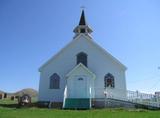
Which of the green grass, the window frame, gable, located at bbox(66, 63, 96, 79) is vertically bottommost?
the green grass

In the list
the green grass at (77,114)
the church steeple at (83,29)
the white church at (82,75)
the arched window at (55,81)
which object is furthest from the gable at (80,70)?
the green grass at (77,114)

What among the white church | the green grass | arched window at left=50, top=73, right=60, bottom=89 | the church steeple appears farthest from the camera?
the church steeple

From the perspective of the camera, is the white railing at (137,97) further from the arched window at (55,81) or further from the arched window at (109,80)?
the arched window at (55,81)

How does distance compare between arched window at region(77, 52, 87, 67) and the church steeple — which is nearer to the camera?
arched window at region(77, 52, 87, 67)

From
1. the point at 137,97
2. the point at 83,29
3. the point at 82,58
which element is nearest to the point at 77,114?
the point at 137,97

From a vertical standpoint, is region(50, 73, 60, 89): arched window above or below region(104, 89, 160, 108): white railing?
above

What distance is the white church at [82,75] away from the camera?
22.9 m

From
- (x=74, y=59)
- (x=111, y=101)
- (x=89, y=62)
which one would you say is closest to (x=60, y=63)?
(x=74, y=59)

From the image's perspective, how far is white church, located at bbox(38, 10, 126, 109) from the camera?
2288cm

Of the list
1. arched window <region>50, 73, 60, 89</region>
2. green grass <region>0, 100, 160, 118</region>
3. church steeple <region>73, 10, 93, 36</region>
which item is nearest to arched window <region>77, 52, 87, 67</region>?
arched window <region>50, 73, 60, 89</region>

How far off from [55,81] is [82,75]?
3.07 metres

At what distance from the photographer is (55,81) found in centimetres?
2433

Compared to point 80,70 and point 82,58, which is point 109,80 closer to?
point 80,70

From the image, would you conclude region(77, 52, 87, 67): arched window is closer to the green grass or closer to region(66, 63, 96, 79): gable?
region(66, 63, 96, 79): gable
